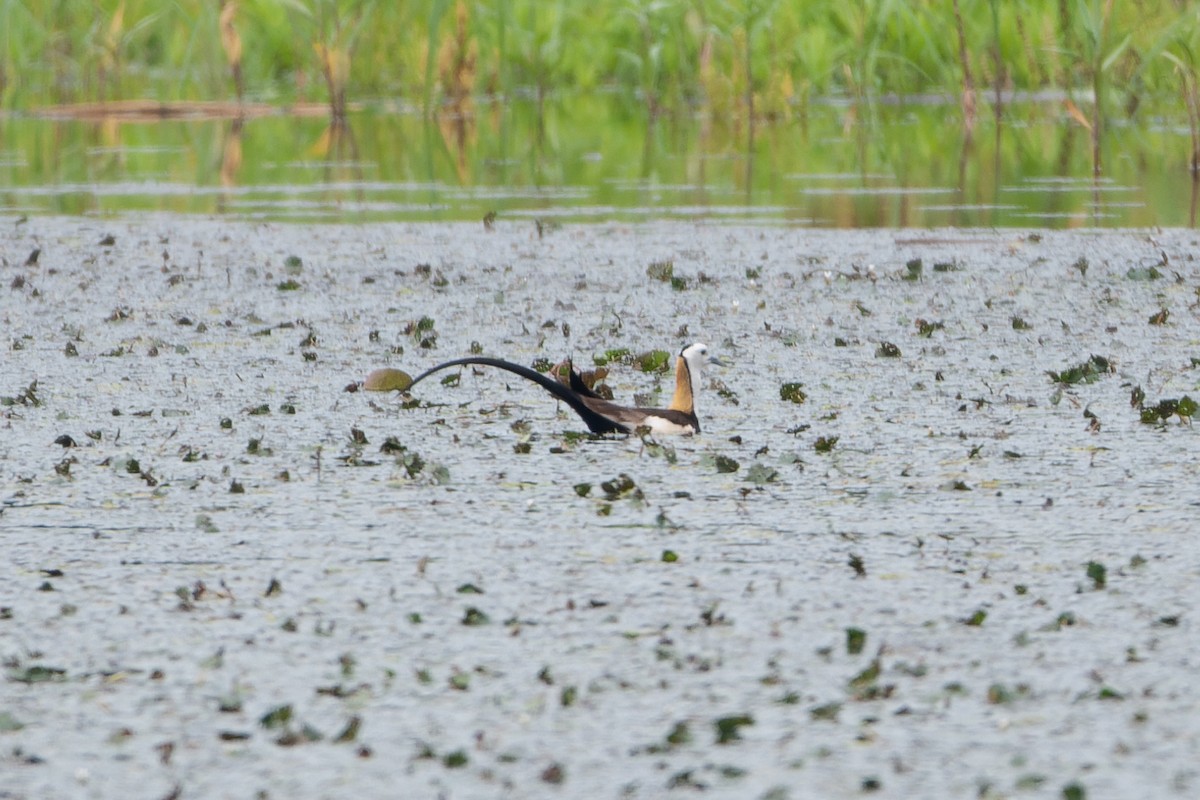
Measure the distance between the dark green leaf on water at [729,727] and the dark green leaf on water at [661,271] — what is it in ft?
21.4

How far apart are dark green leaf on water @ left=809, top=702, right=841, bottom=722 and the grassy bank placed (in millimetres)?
12585

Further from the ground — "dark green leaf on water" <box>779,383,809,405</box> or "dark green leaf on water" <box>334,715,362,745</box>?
"dark green leaf on water" <box>779,383,809,405</box>

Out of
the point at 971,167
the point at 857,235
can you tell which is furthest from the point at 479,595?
the point at 971,167

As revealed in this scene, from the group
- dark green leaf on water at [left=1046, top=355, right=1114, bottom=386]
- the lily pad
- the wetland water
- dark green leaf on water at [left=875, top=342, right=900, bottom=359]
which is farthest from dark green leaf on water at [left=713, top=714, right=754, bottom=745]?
dark green leaf on water at [left=875, top=342, right=900, bottom=359]

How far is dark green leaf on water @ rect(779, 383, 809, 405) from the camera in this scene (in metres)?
7.38

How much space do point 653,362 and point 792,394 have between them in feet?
2.88

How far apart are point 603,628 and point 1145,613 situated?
3.93 ft

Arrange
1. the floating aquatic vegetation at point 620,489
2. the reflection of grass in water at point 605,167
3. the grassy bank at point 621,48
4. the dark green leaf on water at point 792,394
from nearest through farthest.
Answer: the floating aquatic vegetation at point 620,489 → the dark green leaf on water at point 792,394 → the reflection of grass in water at point 605,167 → the grassy bank at point 621,48

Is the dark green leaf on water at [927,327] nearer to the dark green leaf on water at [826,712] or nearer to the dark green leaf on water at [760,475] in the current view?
the dark green leaf on water at [760,475]

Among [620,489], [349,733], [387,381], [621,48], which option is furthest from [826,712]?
[621,48]

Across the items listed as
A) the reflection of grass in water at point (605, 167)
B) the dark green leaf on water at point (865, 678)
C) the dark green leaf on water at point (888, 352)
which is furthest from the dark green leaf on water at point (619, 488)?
the reflection of grass in water at point (605, 167)

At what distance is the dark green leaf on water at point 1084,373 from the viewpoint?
7586 mm

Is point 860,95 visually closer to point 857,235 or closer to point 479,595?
point 857,235

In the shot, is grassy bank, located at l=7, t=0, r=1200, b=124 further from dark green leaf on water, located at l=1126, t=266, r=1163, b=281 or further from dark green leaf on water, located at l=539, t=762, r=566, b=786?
dark green leaf on water, located at l=539, t=762, r=566, b=786
